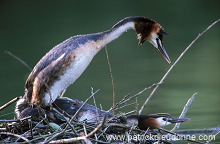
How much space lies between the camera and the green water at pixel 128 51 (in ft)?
29.9

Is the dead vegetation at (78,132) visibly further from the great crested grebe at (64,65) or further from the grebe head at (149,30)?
the grebe head at (149,30)

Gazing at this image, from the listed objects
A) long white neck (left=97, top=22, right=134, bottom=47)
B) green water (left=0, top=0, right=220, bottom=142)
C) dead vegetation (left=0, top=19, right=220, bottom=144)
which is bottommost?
dead vegetation (left=0, top=19, right=220, bottom=144)

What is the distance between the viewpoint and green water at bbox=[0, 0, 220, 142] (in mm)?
9125

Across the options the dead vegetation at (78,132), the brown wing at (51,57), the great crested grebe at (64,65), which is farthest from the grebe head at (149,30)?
the dead vegetation at (78,132)

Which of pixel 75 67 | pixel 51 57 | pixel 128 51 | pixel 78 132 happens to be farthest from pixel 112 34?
pixel 128 51

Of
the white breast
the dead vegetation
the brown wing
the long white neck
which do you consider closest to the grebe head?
the long white neck

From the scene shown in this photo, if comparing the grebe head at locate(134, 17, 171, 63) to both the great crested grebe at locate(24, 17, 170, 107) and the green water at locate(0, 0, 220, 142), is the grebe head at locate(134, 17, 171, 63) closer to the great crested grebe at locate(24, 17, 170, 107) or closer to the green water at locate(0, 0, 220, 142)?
the great crested grebe at locate(24, 17, 170, 107)

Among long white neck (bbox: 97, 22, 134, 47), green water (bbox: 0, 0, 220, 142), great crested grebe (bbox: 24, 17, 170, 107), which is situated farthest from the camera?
green water (bbox: 0, 0, 220, 142)

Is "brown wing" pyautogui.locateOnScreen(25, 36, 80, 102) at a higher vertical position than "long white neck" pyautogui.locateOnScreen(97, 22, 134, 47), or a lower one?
A: lower

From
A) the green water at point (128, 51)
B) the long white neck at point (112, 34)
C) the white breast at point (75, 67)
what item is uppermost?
the green water at point (128, 51)

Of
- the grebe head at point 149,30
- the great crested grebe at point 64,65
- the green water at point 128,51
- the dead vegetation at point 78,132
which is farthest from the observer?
the green water at point 128,51

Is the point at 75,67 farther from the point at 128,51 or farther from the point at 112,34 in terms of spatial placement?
the point at 128,51

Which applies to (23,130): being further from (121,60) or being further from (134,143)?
(121,60)

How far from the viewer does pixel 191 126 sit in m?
7.02
